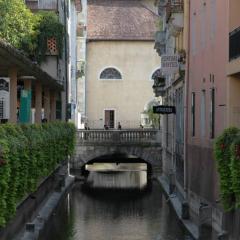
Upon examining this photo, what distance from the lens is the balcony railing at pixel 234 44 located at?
1931 centimetres

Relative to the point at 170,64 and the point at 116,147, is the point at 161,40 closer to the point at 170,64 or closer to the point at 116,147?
the point at 116,147

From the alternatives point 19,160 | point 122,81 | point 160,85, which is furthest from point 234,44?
point 122,81

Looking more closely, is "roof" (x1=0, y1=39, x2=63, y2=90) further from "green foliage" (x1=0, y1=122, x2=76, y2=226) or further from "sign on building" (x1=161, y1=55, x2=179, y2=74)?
"sign on building" (x1=161, y1=55, x2=179, y2=74)

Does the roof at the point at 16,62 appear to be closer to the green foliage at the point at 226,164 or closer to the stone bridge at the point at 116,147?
the green foliage at the point at 226,164

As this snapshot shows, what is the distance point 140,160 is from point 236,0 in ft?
119

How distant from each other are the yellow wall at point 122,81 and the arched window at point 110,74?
408 mm

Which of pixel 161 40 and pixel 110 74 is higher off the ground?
pixel 161 40

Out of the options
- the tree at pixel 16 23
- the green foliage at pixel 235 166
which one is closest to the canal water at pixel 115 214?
the tree at pixel 16 23

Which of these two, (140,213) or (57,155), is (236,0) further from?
(140,213)

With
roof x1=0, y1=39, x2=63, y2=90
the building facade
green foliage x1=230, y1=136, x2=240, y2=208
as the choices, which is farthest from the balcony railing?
the building facade

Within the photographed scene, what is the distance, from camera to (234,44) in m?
19.9

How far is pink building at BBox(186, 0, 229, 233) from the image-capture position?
22.0 meters

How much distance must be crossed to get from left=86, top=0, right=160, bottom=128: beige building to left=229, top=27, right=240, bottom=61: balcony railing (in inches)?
2177

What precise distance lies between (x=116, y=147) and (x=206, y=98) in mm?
26813
